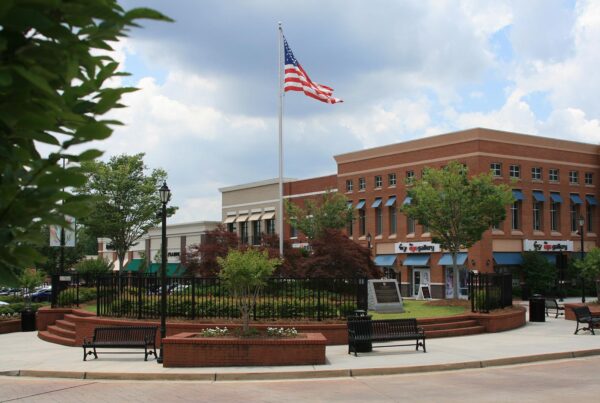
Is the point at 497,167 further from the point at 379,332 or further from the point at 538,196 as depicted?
the point at 379,332

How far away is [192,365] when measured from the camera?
16.4 meters

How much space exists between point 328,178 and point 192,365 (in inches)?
1953

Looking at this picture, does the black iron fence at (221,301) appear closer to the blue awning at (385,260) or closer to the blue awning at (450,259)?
the blue awning at (450,259)

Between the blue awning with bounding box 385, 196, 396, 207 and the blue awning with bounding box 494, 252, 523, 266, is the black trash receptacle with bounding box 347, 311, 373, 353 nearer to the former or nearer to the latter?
the blue awning with bounding box 494, 252, 523, 266

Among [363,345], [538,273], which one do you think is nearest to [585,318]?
[363,345]

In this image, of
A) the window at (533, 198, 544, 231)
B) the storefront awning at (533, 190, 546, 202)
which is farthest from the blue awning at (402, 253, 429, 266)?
the storefront awning at (533, 190, 546, 202)

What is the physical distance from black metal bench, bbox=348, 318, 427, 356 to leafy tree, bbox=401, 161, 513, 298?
517 inches

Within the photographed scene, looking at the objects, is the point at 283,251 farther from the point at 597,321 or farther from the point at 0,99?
the point at 0,99

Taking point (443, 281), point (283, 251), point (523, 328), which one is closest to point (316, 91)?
point (283, 251)

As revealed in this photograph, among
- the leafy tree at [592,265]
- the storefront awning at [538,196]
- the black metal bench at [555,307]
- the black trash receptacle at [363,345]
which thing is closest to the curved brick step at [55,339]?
the black trash receptacle at [363,345]

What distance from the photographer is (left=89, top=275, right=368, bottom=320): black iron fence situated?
21.8 metres

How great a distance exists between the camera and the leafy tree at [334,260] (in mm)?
30328

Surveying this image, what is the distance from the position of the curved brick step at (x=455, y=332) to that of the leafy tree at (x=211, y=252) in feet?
39.3

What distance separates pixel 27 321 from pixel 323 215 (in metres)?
29.4
